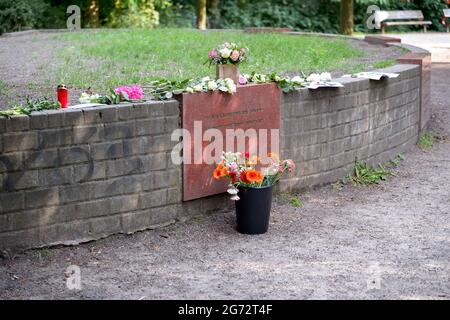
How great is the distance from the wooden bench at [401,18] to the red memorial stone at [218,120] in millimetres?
20354

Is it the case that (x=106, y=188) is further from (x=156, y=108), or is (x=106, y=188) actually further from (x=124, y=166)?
Answer: (x=156, y=108)

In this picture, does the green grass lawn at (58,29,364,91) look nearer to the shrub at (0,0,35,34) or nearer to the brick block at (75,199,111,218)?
the brick block at (75,199,111,218)

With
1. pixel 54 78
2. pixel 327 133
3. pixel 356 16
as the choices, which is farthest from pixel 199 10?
pixel 327 133

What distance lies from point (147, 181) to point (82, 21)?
20.2 meters

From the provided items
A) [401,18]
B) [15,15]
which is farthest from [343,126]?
[401,18]

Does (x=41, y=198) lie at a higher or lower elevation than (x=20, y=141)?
lower

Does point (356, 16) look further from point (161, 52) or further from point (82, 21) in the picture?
point (161, 52)

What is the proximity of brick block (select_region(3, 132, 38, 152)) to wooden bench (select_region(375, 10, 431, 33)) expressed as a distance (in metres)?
22.8

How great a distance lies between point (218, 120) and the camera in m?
8.92

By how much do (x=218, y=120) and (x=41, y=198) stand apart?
6.94ft

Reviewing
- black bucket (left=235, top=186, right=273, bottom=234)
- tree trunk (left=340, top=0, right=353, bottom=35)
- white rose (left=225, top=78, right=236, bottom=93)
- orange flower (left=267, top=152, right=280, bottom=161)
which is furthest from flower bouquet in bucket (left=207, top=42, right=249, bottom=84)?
tree trunk (left=340, top=0, right=353, bottom=35)

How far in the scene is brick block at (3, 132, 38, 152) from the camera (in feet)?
24.0

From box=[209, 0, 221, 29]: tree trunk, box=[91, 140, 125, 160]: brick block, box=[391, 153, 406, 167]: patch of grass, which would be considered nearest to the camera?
box=[91, 140, 125, 160]: brick block

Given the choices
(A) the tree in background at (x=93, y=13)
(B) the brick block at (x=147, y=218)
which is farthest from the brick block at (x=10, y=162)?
(A) the tree in background at (x=93, y=13)
